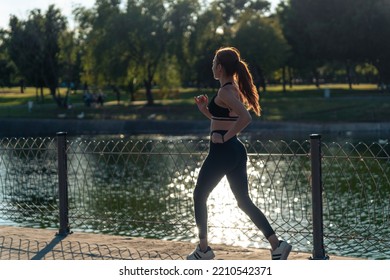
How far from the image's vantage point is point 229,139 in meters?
7.14

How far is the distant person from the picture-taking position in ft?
23.3

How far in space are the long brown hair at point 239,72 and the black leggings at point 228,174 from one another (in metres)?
0.42

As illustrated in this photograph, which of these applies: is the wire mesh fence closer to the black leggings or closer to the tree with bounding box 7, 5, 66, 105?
the black leggings

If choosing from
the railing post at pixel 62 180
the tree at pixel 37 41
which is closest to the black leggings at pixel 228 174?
the railing post at pixel 62 180

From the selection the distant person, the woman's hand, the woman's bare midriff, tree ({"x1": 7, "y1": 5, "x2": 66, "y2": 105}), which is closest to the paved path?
the distant person

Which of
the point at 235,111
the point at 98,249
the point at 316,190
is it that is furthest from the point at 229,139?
the point at 98,249

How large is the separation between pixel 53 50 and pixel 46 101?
1223 centimetres

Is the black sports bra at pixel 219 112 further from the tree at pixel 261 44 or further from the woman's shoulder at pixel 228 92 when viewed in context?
the tree at pixel 261 44

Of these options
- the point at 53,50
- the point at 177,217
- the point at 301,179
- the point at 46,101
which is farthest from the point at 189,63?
the point at 177,217

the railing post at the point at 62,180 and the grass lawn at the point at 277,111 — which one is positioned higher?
the railing post at the point at 62,180

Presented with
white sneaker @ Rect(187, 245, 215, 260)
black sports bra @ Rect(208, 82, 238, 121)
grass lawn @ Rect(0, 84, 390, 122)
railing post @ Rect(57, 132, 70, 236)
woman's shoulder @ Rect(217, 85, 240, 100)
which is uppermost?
woman's shoulder @ Rect(217, 85, 240, 100)

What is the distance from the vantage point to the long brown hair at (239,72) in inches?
286
